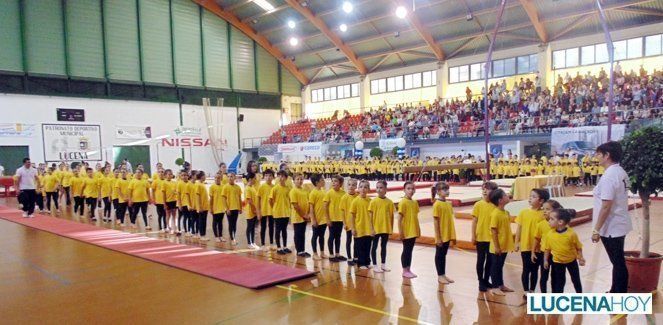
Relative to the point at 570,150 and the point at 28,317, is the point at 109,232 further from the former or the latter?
the point at 570,150

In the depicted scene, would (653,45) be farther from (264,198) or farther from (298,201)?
(264,198)

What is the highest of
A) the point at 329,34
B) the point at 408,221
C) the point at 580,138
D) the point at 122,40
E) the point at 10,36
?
the point at 329,34

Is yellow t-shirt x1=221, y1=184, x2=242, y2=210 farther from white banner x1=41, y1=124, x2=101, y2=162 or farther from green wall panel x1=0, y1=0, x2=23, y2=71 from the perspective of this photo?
green wall panel x1=0, y1=0, x2=23, y2=71

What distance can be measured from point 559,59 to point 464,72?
5136mm

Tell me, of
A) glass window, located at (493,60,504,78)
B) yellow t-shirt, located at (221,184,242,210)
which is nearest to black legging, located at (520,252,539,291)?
yellow t-shirt, located at (221,184,242,210)

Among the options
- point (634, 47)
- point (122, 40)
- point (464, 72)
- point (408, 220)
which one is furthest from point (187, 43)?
point (408, 220)

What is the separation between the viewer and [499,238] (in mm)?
4859

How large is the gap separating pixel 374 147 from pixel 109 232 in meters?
16.6

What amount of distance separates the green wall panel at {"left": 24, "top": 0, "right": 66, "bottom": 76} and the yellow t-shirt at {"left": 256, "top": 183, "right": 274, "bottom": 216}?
71.1 feet

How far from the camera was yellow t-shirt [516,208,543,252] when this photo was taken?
15.4 ft

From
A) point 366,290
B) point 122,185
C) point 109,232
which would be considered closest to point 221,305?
point 366,290

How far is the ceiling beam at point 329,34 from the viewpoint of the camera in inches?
994

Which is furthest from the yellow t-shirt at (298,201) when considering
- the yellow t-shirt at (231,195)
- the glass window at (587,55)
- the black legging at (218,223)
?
the glass window at (587,55)

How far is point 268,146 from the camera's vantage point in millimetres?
29859
